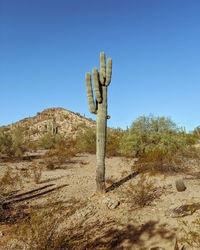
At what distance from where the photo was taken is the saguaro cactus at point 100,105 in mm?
6043

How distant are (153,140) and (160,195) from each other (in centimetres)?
478

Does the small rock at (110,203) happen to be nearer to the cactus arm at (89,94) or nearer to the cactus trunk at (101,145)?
the cactus trunk at (101,145)

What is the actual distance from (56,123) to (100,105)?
4030 cm

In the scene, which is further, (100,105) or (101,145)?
(100,105)

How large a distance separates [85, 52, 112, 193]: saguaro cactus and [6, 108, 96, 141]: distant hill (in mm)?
32116

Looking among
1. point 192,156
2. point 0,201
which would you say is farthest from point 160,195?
point 0,201

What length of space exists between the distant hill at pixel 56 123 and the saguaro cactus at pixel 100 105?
32116mm

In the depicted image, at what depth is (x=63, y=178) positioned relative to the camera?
830cm

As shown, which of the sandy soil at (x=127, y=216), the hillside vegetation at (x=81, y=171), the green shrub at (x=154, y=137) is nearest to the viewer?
the hillside vegetation at (x=81, y=171)

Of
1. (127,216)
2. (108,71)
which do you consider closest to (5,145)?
(108,71)

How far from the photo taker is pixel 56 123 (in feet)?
148

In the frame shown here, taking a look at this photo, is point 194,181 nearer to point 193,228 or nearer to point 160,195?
point 160,195

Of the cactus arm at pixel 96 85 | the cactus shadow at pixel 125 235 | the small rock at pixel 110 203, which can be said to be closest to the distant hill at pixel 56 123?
the cactus arm at pixel 96 85

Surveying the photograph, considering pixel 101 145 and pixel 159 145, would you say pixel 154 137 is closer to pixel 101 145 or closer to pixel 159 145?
pixel 159 145
